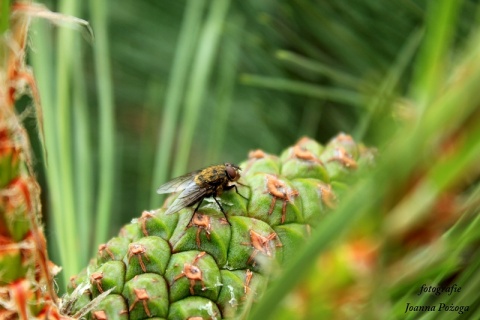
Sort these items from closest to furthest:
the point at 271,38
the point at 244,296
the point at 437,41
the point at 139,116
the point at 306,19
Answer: the point at 437,41, the point at 244,296, the point at 306,19, the point at 271,38, the point at 139,116

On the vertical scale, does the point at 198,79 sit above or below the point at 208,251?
above

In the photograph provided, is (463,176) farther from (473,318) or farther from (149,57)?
(149,57)

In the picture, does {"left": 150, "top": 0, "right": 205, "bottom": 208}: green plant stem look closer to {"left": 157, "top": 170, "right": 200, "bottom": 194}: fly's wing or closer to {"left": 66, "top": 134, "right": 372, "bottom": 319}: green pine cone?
{"left": 157, "top": 170, "right": 200, "bottom": 194}: fly's wing

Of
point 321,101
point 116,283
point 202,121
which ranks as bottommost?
point 116,283

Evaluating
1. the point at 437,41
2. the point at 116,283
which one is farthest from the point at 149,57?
the point at 437,41

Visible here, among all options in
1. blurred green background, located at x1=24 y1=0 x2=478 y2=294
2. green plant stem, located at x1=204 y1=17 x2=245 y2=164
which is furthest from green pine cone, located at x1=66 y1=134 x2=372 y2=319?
green plant stem, located at x1=204 y1=17 x2=245 y2=164

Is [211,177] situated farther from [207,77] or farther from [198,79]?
[207,77]

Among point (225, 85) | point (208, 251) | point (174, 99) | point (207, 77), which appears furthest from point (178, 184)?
point (207, 77)
